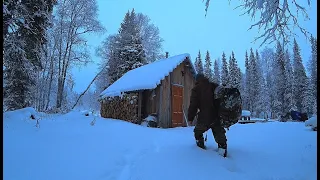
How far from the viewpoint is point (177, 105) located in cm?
1448

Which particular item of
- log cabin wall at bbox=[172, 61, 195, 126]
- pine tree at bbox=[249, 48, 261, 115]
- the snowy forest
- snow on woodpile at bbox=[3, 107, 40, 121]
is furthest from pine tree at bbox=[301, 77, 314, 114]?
snow on woodpile at bbox=[3, 107, 40, 121]

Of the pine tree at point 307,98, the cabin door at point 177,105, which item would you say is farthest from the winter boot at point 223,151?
the pine tree at point 307,98

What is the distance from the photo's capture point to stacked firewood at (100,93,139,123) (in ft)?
46.0

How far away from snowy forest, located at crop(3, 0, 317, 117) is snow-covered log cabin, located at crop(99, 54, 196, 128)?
16.3 feet

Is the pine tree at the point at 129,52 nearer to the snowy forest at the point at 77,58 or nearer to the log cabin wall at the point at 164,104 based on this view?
the snowy forest at the point at 77,58

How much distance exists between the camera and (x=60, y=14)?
2042 cm

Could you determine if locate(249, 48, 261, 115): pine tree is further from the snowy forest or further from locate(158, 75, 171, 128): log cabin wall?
locate(158, 75, 171, 128): log cabin wall

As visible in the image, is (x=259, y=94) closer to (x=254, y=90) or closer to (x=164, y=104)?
(x=254, y=90)

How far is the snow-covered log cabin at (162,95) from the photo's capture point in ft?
43.7

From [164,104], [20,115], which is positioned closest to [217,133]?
[20,115]

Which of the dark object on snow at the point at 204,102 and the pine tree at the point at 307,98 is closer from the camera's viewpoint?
the dark object on snow at the point at 204,102

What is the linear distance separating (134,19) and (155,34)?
3468mm

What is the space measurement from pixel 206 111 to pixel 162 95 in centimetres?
821

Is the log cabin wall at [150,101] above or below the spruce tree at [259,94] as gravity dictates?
below
